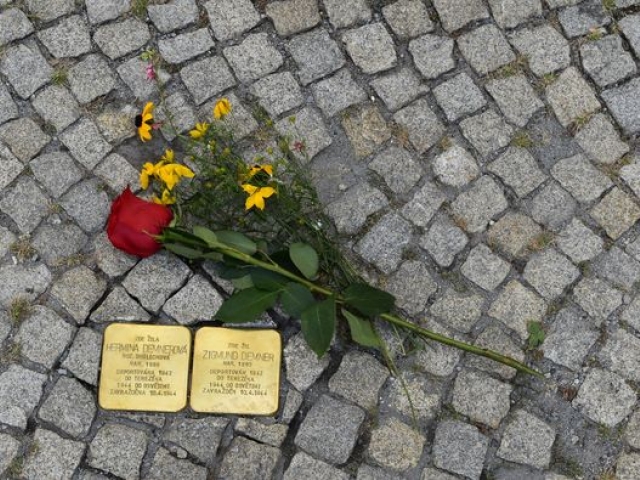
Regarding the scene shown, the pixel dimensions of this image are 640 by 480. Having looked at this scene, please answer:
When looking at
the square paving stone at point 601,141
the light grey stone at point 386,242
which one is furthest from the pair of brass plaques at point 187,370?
the square paving stone at point 601,141

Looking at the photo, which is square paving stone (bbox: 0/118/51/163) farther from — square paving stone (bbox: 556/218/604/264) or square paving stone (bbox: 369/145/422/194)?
square paving stone (bbox: 556/218/604/264)

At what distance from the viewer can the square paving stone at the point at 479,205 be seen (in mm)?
3146

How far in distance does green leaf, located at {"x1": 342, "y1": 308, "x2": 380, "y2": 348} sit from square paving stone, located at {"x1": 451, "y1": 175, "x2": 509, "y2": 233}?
25.0 inches

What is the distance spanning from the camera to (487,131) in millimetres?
3227

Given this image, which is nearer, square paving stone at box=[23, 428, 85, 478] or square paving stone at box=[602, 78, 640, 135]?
square paving stone at box=[23, 428, 85, 478]

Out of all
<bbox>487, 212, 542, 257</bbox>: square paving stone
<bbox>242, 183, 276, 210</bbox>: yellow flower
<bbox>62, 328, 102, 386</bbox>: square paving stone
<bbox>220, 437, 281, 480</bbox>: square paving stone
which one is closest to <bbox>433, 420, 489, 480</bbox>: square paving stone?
<bbox>220, 437, 281, 480</bbox>: square paving stone

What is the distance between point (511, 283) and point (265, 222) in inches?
41.7

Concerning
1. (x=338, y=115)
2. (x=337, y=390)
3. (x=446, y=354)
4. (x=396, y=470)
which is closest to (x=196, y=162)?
(x=338, y=115)

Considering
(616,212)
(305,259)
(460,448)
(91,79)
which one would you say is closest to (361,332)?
(305,259)

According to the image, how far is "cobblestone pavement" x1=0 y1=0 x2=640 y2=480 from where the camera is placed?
9.66ft

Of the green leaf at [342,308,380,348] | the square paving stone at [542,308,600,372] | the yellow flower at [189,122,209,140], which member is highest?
the yellow flower at [189,122,209,140]

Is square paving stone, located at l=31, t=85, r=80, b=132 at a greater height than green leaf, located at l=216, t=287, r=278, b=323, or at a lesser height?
greater

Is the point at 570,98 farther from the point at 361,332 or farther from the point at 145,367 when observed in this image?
the point at 145,367

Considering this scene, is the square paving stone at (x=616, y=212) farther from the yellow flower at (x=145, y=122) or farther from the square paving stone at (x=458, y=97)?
the yellow flower at (x=145, y=122)
